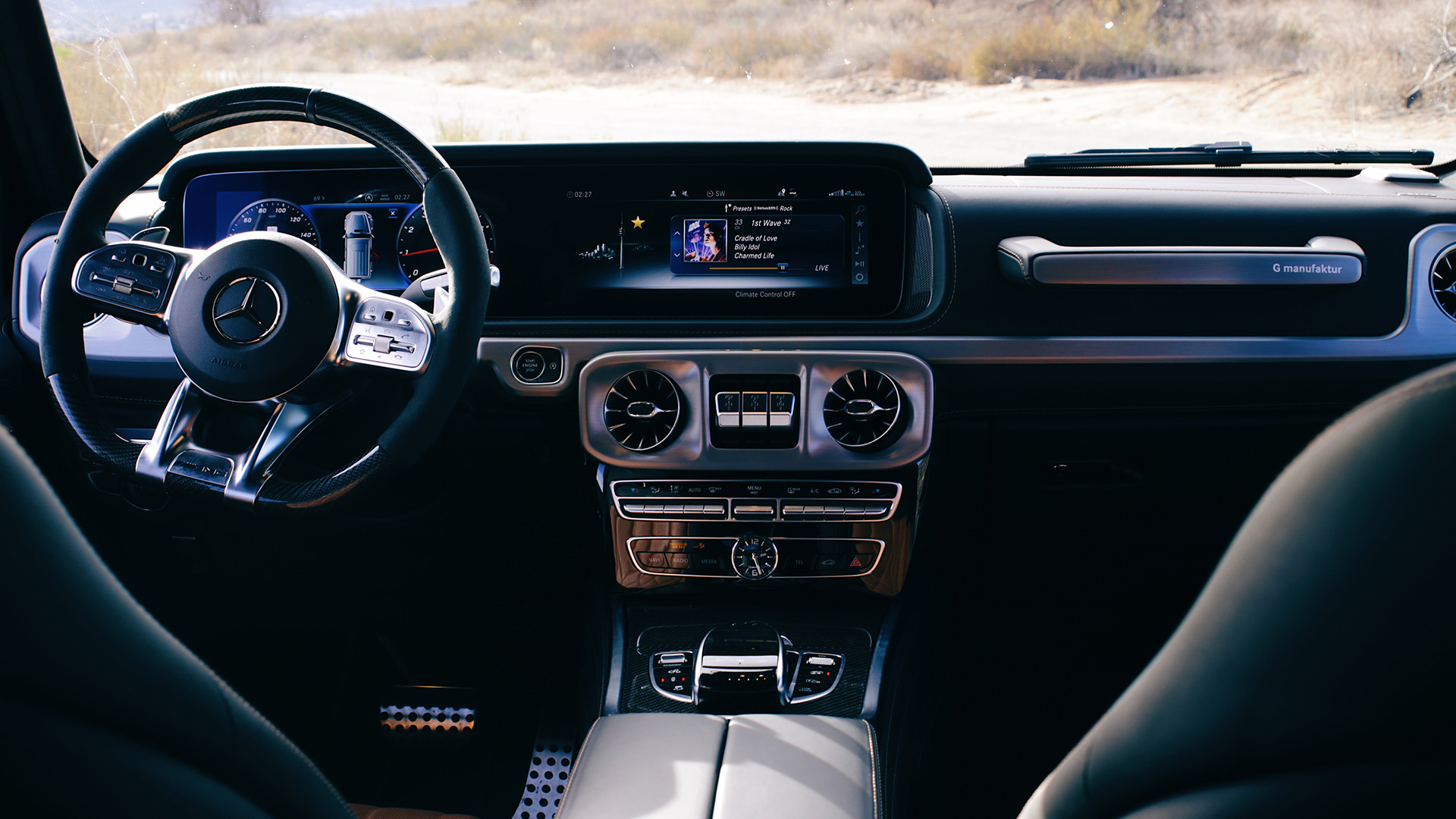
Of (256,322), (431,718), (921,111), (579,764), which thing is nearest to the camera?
(256,322)

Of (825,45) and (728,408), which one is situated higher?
(825,45)

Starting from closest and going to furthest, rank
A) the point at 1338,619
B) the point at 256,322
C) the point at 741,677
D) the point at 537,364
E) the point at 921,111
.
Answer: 1. the point at 1338,619
2. the point at 256,322
3. the point at 741,677
4. the point at 537,364
5. the point at 921,111

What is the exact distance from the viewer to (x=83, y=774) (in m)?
0.63

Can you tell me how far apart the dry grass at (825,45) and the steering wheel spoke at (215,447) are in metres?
0.90

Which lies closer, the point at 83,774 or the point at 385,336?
the point at 83,774

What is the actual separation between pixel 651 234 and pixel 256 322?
0.93m

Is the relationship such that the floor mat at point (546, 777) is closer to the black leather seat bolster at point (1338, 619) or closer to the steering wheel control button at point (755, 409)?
the steering wheel control button at point (755, 409)

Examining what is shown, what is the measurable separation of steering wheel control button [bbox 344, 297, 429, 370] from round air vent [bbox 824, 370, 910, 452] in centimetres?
87

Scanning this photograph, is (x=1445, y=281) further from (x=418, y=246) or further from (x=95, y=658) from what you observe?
(x=95, y=658)

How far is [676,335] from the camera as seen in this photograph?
2184 mm

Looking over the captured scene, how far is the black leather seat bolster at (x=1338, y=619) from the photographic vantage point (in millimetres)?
587

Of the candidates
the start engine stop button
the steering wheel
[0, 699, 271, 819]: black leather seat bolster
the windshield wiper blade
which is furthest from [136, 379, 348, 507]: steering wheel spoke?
the windshield wiper blade

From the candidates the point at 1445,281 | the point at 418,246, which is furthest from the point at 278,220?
the point at 1445,281

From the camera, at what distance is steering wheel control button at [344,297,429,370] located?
1624 millimetres
